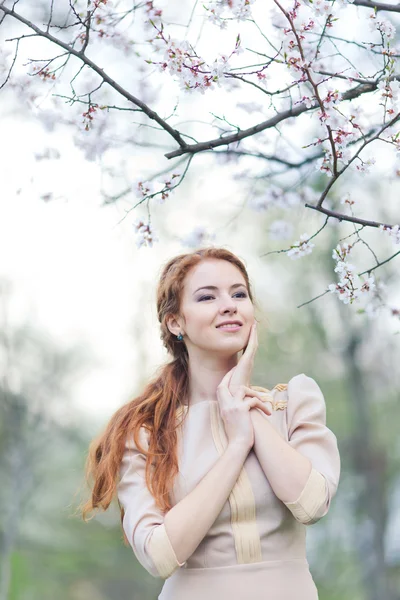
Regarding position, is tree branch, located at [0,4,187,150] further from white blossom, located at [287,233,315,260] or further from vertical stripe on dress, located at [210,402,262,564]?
vertical stripe on dress, located at [210,402,262,564]

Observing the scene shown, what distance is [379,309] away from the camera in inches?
95.5

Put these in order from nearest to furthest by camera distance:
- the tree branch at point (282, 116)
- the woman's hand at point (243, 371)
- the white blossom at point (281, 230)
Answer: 1. the woman's hand at point (243, 371)
2. the tree branch at point (282, 116)
3. the white blossom at point (281, 230)

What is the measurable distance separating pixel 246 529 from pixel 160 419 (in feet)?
1.22

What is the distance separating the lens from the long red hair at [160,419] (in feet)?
5.89

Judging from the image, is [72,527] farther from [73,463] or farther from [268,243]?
[268,243]

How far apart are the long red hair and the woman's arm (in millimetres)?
110

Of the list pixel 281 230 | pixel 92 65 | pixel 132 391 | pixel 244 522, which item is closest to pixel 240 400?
pixel 244 522

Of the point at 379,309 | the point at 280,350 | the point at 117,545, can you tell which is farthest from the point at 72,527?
the point at 379,309

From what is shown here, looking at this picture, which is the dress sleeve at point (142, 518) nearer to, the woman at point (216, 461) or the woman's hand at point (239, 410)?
the woman at point (216, 461)

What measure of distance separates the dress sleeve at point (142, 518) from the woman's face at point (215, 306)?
27cm

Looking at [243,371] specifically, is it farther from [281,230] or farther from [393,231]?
[281,230]

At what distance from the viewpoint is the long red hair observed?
1.79 meters

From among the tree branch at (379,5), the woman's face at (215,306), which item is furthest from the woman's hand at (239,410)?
the tree branch at (379,5)

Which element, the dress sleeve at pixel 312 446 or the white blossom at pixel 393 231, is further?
the white blossom at pixel 393 231
